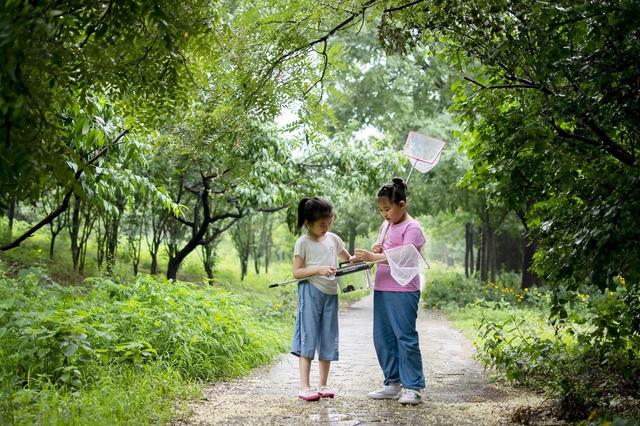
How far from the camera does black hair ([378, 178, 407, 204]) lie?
5.45 meters

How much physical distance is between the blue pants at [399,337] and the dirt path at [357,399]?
246 mm

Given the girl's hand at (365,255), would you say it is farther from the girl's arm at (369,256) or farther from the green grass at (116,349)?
the green grass at (116,349)

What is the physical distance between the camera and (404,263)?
17.4ft

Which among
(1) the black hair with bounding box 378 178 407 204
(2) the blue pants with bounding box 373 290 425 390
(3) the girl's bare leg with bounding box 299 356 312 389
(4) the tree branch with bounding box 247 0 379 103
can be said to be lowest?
(3) the girl's bare leg with bounding box 299 356 312 389

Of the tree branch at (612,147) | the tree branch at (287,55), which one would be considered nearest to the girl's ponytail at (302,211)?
the tree branch at (287,55)

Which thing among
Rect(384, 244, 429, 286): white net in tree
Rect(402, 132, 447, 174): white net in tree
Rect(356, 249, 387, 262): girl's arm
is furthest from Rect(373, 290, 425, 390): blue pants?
Rect(402, 132, 447, 174): white net in tree

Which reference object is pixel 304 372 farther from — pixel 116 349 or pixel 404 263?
pixel 116 349

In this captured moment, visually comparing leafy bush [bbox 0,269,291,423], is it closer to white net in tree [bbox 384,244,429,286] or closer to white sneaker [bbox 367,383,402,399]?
white sneaker [bbox 367,383,402,399]

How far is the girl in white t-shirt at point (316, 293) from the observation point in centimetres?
548

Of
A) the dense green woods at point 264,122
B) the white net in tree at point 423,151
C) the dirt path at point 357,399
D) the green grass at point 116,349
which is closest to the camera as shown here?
the dense green woods at point 264,122

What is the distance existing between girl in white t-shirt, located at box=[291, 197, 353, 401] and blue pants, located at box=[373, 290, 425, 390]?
0.38 m

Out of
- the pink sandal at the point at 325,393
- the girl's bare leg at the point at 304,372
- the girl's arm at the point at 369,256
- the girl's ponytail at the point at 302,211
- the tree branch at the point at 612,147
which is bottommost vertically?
the pink sandal at the point at 325,393

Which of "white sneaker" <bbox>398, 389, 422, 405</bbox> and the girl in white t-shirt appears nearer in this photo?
"white sneaker" <bbox>398, 389, 422, 405</bbox>

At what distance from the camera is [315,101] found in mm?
5781
